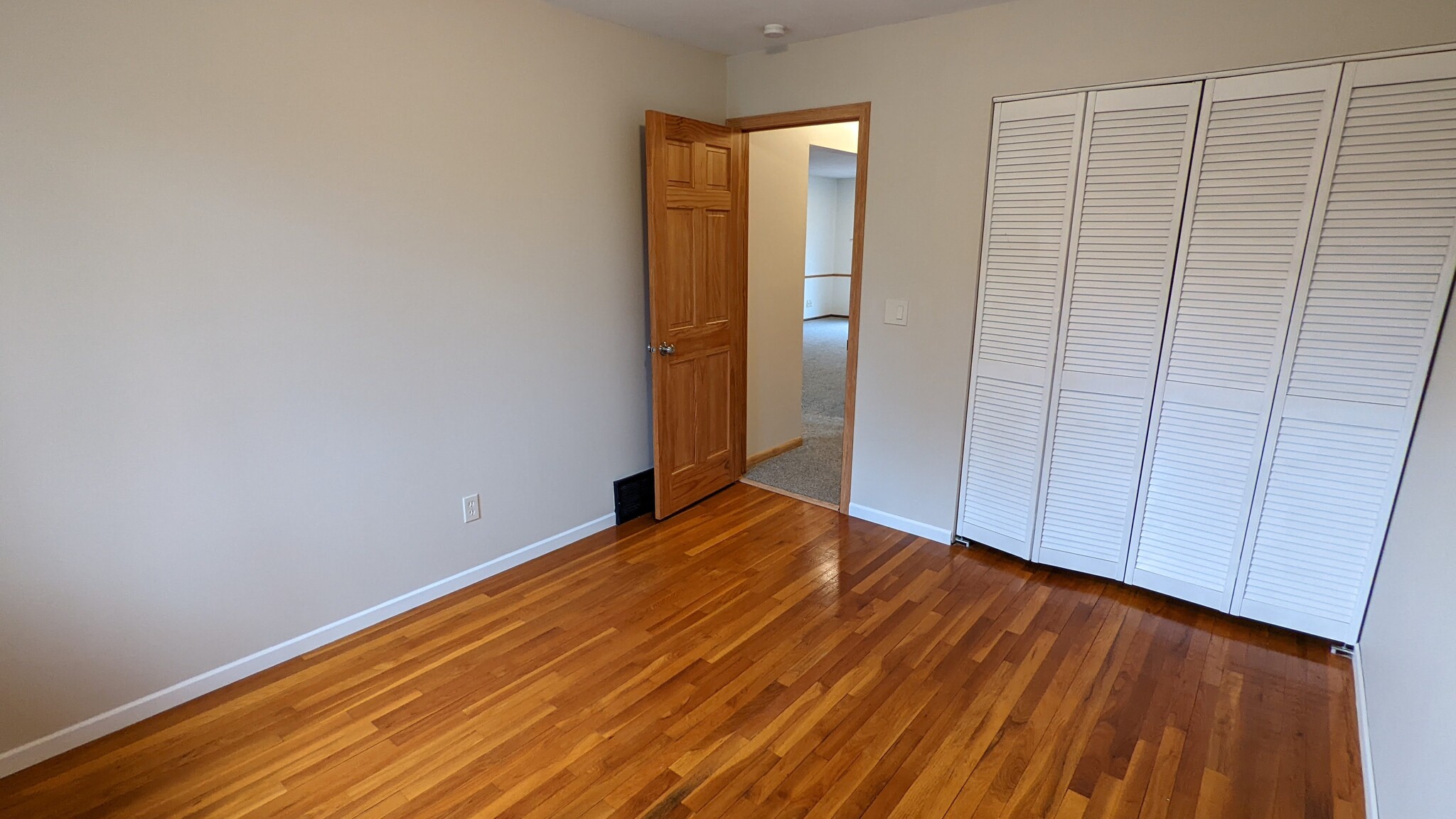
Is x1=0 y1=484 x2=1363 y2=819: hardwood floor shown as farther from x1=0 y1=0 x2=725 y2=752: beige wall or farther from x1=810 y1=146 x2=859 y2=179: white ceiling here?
x1=810 y1=146 x2=859 y2=179: white ceiling

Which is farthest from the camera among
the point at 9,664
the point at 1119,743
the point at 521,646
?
the point at 521,646

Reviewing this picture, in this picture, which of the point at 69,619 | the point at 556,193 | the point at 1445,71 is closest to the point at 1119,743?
the point at 1445,71

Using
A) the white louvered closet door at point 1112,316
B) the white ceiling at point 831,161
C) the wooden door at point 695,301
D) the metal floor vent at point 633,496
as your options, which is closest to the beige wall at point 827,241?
the white ceiling at point 831,161

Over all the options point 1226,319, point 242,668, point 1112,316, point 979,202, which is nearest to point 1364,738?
point 1226,319

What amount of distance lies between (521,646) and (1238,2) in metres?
3.36

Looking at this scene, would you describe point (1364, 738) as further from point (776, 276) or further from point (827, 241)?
point (827, 241)

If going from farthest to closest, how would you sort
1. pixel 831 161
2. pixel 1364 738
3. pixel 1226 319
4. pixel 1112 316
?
pixel 831 161 < pixel 1112 316 < pixel 1226 319 < pixel 1364 738

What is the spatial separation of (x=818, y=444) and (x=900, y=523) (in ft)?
4.71

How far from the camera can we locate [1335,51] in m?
2.20

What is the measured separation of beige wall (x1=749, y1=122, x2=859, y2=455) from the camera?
410cm

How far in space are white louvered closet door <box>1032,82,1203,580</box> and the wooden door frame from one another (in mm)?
959

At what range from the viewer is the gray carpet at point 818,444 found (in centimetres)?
412

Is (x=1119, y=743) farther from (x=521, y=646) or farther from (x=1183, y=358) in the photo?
(x=521, y=646)

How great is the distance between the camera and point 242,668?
7.54 feet
